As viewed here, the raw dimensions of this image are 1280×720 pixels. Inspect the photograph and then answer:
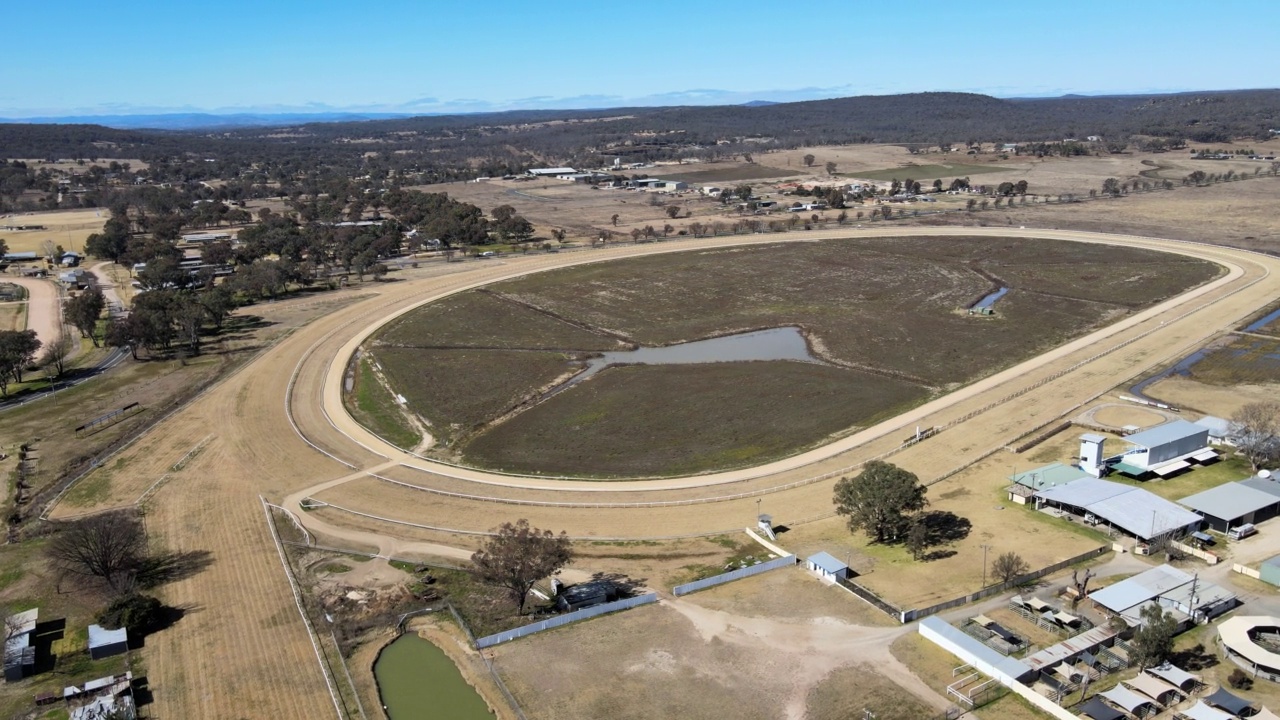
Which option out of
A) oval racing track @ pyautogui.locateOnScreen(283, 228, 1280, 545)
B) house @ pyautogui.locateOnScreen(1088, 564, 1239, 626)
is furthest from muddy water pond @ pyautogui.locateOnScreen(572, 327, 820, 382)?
house @ pyautogui.locateOnScreen(1088, 564, 1239, 626)

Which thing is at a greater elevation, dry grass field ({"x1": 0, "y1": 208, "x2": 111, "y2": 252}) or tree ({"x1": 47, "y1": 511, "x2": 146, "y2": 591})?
dry grass field ({"x1": 0, "y1": 208, "x2": 111, "y2": 252})

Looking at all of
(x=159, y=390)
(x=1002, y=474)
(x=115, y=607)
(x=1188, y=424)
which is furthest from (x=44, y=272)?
(x=1188, y=424)

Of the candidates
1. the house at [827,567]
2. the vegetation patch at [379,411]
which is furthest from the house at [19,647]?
the house at [827,567]

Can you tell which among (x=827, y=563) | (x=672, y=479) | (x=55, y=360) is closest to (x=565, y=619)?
(x=827, y=563)

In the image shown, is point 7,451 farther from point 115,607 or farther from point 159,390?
point 115,607

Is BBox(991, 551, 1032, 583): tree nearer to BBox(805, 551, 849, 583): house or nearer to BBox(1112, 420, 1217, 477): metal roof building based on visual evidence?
BBox(805, 551, 849, 583): house

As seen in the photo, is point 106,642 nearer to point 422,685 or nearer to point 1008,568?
point 422,685

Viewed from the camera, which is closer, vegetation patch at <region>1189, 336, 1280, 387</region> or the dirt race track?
the dirt race track
